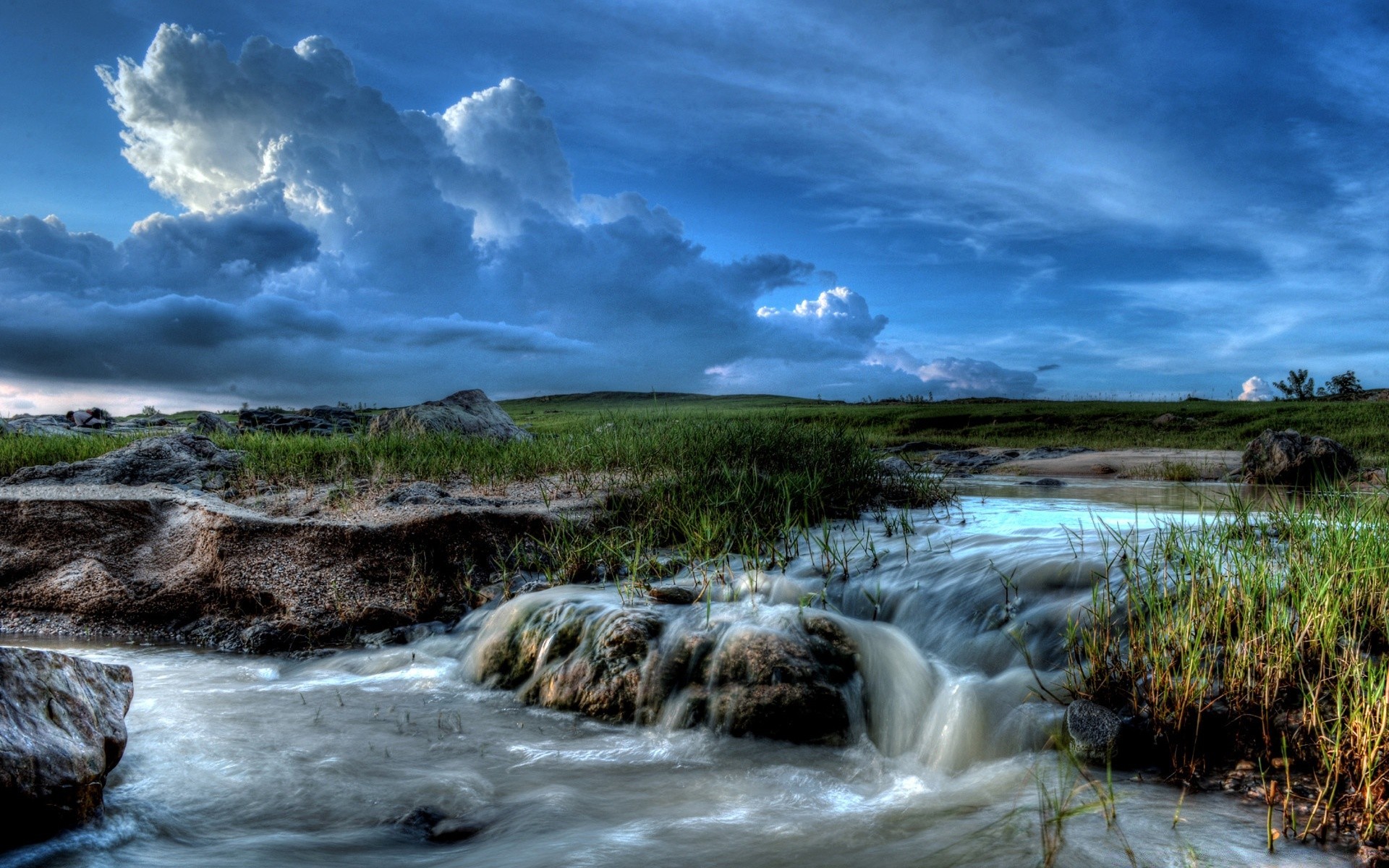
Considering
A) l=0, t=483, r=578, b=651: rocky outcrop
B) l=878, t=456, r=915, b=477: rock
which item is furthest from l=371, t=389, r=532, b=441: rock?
l=0, t=483, r=578, b=651: rocky outcrop

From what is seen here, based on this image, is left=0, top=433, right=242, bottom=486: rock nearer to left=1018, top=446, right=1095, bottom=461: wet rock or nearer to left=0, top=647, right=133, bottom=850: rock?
left=0, top=647, right=133, bottom=850: rock

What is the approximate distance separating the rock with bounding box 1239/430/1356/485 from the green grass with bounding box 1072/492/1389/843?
35.0 ft

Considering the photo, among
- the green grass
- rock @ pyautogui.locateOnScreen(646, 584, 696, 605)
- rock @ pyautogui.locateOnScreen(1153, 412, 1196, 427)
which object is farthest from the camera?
rock @ pyautogui.locateOnScreen(1153, 412, 1196, 427)

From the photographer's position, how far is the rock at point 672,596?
19.1 feet

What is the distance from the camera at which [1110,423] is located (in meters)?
30.9

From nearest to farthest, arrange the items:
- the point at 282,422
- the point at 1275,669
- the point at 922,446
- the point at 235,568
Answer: the point at 1275,669 → the point at 235,568 → the point at 282,422 → the point at 922,446

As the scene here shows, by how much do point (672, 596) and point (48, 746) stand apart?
3482mm

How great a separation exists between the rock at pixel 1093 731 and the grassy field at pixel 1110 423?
52.2 ft

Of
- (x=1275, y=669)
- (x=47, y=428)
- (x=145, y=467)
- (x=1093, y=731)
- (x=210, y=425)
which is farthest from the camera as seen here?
(x=210, y=425)

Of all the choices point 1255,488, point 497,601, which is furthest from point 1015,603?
point 1255,488

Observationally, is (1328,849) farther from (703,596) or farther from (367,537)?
(367,537)

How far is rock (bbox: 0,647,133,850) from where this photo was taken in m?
3.29

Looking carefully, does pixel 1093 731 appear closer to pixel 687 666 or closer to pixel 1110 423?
pixel 687 666

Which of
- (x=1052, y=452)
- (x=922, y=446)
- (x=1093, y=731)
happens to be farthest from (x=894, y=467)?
(x=922, y=446)
